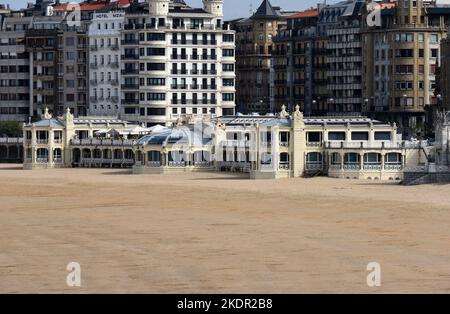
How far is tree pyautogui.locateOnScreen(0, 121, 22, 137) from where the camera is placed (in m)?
185

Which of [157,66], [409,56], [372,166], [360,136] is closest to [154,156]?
[360,136]

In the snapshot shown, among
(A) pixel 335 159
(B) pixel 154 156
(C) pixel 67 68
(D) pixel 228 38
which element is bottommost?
(B) pixel 154 156

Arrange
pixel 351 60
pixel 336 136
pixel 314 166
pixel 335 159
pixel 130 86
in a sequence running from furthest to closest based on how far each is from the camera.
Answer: pixel 351 60 < pixel 130 86 < pixel 336 136 < pixel 314 166 < pixel 335 159

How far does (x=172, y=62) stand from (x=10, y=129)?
19.0m

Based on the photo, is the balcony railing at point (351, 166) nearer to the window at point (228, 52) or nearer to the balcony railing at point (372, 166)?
the balcony railing at point (372, 166)

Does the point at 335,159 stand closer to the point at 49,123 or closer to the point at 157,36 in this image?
the point at 49,123

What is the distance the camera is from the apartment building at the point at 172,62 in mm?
180125

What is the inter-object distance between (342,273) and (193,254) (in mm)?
7737

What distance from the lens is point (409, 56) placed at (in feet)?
611

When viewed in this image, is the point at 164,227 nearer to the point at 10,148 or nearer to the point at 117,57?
the point at 10,148

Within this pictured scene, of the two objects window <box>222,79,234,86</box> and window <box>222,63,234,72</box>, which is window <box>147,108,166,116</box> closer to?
window <box>222,79,234,86</box>

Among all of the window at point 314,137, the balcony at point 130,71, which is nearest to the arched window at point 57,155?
the balcony at point 130,71

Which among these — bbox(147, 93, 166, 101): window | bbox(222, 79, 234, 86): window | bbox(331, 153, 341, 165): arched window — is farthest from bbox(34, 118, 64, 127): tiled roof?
bbox(331, 153, 341, 165): arched window
